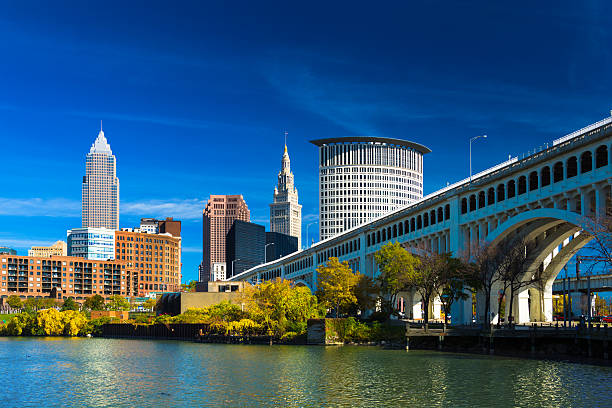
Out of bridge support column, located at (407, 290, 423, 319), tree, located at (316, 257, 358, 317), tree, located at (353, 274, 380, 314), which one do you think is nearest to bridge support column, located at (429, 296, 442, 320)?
bridge support column, located at (407, 290, 423, 319)

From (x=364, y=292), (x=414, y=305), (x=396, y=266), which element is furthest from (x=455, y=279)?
(x=414, y=305)

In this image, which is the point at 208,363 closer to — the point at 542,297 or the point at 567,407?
the point at 567,407

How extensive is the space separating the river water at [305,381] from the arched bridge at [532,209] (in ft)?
63.7

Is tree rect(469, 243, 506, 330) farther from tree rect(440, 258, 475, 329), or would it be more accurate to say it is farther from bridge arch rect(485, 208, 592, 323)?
bridge arch rect(485, 208, 592, 323)

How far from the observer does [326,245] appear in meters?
182

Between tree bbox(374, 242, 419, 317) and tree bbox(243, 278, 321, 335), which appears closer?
tree bbox(374, 242, 419, 317)

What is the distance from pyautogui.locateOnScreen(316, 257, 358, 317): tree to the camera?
117331mm

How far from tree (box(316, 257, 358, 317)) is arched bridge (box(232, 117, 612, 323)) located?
13049mm

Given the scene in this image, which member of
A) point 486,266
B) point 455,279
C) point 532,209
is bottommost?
point 455,279

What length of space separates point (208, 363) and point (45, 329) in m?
88.5

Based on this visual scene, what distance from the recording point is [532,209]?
86.5 metres

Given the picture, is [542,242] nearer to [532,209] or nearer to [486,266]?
[486,266]

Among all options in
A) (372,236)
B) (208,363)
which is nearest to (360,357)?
(208,363)

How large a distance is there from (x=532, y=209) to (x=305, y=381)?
133ft
